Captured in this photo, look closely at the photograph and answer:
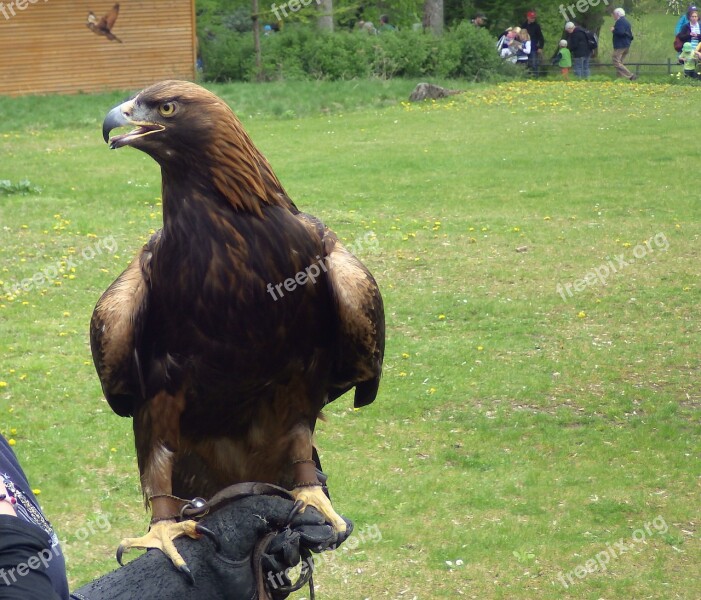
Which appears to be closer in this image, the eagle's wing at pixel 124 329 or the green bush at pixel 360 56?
the eagle's wing at pixel 124 329

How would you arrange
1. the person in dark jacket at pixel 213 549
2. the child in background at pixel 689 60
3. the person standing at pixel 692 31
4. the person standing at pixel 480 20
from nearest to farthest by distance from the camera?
the person in dark jacket at pixel 213 549 < the child in background at pixel 689 60 < the person standing at pixel 692 31 < the person standing at pixel 480 20

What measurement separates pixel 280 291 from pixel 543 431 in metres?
3.95

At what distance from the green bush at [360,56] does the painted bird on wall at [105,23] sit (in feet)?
11.7

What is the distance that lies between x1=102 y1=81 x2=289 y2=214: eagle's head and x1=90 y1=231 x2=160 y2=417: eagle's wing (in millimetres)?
297

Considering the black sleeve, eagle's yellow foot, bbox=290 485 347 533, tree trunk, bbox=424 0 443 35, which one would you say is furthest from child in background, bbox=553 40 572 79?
the black sleeve

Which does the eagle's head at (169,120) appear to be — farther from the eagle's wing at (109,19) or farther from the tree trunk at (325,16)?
the tree trunk at (325,16)

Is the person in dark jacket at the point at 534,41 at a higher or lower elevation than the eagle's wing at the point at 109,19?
lower

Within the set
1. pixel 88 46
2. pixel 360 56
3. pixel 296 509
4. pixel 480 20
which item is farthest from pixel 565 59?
pixel 296 509

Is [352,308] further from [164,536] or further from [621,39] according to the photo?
[621,39]

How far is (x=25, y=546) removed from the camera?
183cm

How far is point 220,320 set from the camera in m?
3.23

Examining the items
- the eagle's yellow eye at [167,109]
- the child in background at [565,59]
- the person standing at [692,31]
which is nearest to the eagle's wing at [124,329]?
the eagle's yellow eye at [167,109]

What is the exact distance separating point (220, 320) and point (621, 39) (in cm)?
2581

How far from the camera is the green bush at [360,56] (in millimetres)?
27641
